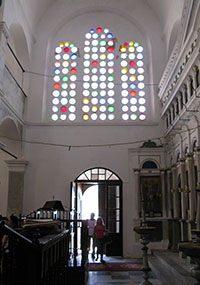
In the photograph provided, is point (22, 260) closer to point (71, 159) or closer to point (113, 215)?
point (113, 215)

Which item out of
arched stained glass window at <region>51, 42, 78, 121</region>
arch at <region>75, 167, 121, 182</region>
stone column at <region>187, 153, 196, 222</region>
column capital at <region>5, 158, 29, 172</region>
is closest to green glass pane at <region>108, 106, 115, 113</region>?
arched stained glass window at <region>51, 42, 78, 121</region>

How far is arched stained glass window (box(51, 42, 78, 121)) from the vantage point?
45.6ft

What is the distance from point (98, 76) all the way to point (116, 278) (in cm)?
902

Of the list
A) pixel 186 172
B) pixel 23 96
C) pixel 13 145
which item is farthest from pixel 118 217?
pixel 23 96

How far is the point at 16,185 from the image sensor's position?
12.6 m

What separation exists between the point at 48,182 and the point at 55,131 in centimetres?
212

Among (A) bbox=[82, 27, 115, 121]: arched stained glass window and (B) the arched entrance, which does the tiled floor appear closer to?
(B) the arched entrance

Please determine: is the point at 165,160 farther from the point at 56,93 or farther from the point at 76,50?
the point at 76,50

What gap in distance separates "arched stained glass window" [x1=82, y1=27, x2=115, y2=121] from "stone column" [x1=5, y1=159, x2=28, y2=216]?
3340mm

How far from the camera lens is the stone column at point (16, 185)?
12.4m

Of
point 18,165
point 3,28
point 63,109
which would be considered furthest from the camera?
point 63,109

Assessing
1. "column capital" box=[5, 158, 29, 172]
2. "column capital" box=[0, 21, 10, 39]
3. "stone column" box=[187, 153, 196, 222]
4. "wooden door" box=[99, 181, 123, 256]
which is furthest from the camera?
"column capital" box=[5, 158, 29, 172]

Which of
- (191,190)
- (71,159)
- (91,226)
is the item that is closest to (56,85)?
(71,159)

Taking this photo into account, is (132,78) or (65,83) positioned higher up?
(132,78)
